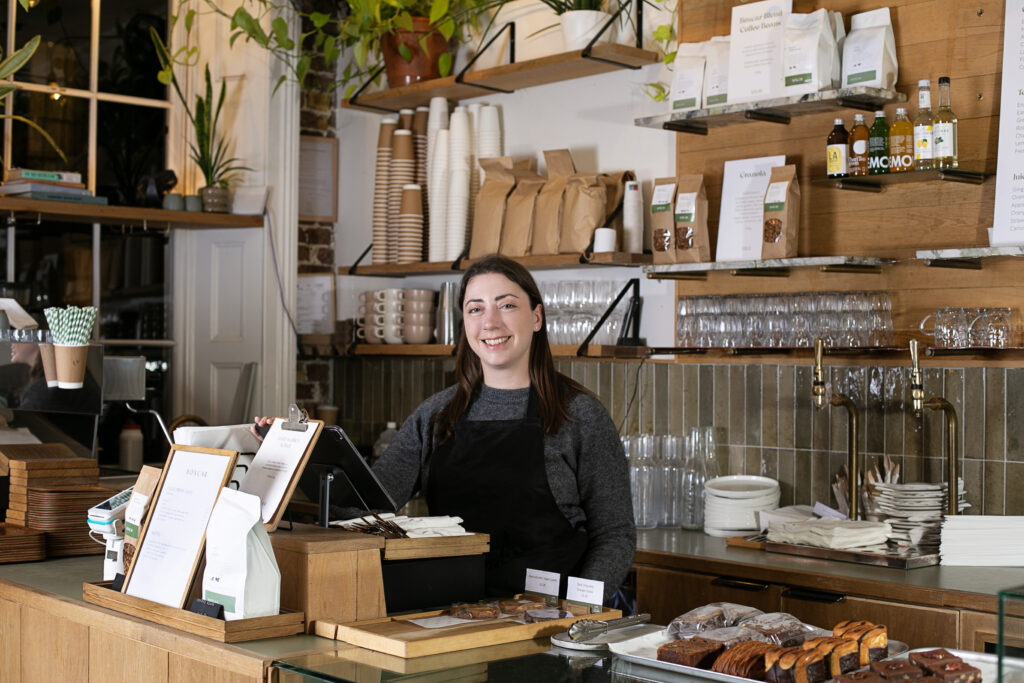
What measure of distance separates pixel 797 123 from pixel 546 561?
1.98m

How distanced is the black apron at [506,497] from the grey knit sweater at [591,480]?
0.10 feet

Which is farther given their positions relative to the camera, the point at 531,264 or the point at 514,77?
the point at 514,77

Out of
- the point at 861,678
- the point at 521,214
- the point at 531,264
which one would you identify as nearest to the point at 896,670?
the point at 861,678

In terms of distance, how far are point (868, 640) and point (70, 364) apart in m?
2.40

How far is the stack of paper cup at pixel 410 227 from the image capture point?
5340mm

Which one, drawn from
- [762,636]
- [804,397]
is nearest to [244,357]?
[804,397]

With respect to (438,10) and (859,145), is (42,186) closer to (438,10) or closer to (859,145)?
(438,10)

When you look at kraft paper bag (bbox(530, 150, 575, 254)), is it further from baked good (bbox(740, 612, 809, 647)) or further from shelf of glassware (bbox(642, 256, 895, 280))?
baked good (bbox(740, 612, 809, 647))

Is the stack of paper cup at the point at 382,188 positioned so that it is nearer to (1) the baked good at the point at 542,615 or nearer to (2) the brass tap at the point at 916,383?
(2) the brass tap at the point at 916,383

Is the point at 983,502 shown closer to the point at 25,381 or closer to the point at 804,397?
the point at 804,397

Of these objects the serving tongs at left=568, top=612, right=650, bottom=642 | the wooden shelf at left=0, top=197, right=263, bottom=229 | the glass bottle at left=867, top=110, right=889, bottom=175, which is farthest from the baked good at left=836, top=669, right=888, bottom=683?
the wooden shelf at left=0, top=197, right=263, bottom=229

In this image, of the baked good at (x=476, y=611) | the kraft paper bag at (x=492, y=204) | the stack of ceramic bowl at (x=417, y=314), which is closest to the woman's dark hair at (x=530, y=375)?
the baked good at (x=476, y=611)

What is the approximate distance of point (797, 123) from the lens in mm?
4203

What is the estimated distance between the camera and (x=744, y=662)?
1960mm
